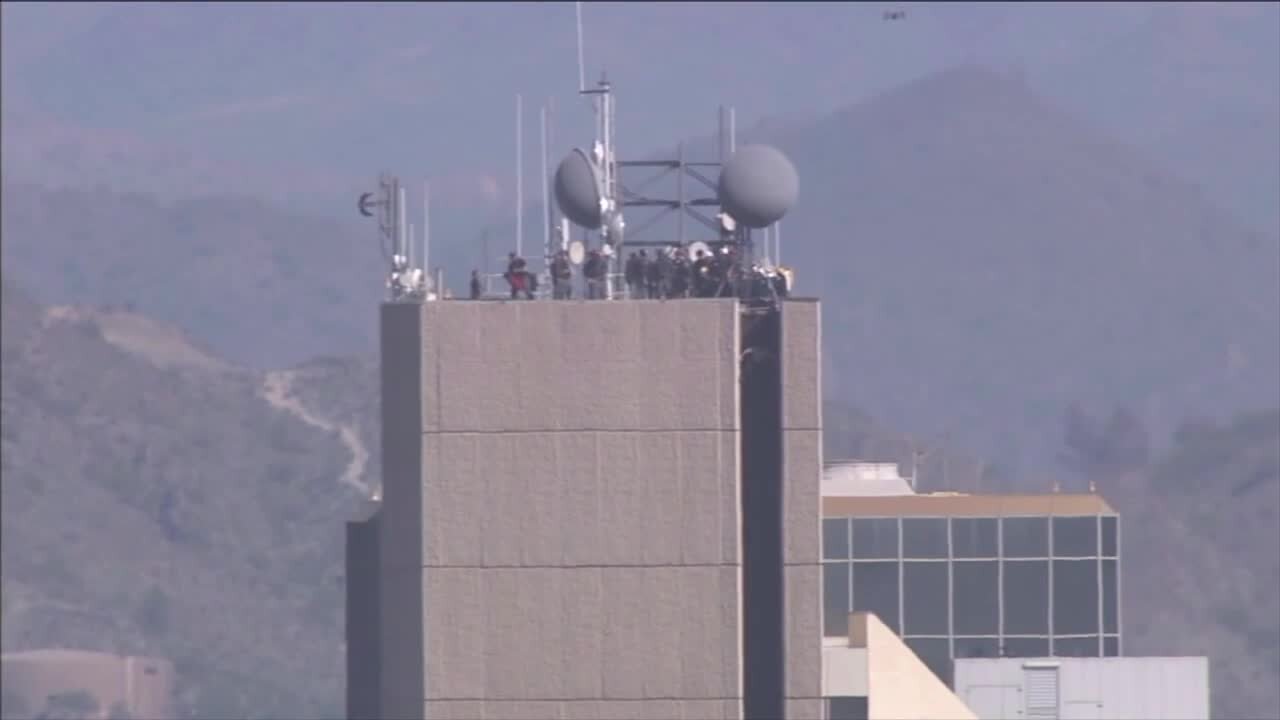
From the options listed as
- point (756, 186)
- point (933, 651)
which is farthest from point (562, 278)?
point (933, 651)

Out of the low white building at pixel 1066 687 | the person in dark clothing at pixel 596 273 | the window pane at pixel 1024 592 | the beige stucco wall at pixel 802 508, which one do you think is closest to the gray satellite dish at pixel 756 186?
the person in dark clothing at pixel 596 273

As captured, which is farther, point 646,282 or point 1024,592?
point 1024,592

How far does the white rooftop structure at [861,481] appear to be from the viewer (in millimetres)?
71000

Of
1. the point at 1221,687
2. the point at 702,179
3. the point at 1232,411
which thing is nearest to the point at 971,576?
the point at 702,179

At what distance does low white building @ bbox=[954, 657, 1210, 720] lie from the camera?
67.3m

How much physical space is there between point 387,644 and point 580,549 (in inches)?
154

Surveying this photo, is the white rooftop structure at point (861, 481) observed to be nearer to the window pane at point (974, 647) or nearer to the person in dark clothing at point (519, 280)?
the window pane at point (974, 647)

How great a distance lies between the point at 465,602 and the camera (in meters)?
41.0

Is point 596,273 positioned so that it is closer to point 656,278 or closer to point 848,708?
point 656,278

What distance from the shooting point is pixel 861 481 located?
2820 inches

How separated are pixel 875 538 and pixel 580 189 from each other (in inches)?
1018

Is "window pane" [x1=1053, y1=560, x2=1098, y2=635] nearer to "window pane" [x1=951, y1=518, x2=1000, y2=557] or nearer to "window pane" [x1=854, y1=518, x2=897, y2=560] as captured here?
"window pane" [x1=951, y1=518, x2=1000, y2=557]

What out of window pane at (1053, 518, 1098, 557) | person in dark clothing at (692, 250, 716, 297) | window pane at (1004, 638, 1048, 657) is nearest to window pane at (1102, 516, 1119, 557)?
window pane at (1053, 518, 1098, 557)

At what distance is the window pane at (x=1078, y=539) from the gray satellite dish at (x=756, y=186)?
27.3 metres
